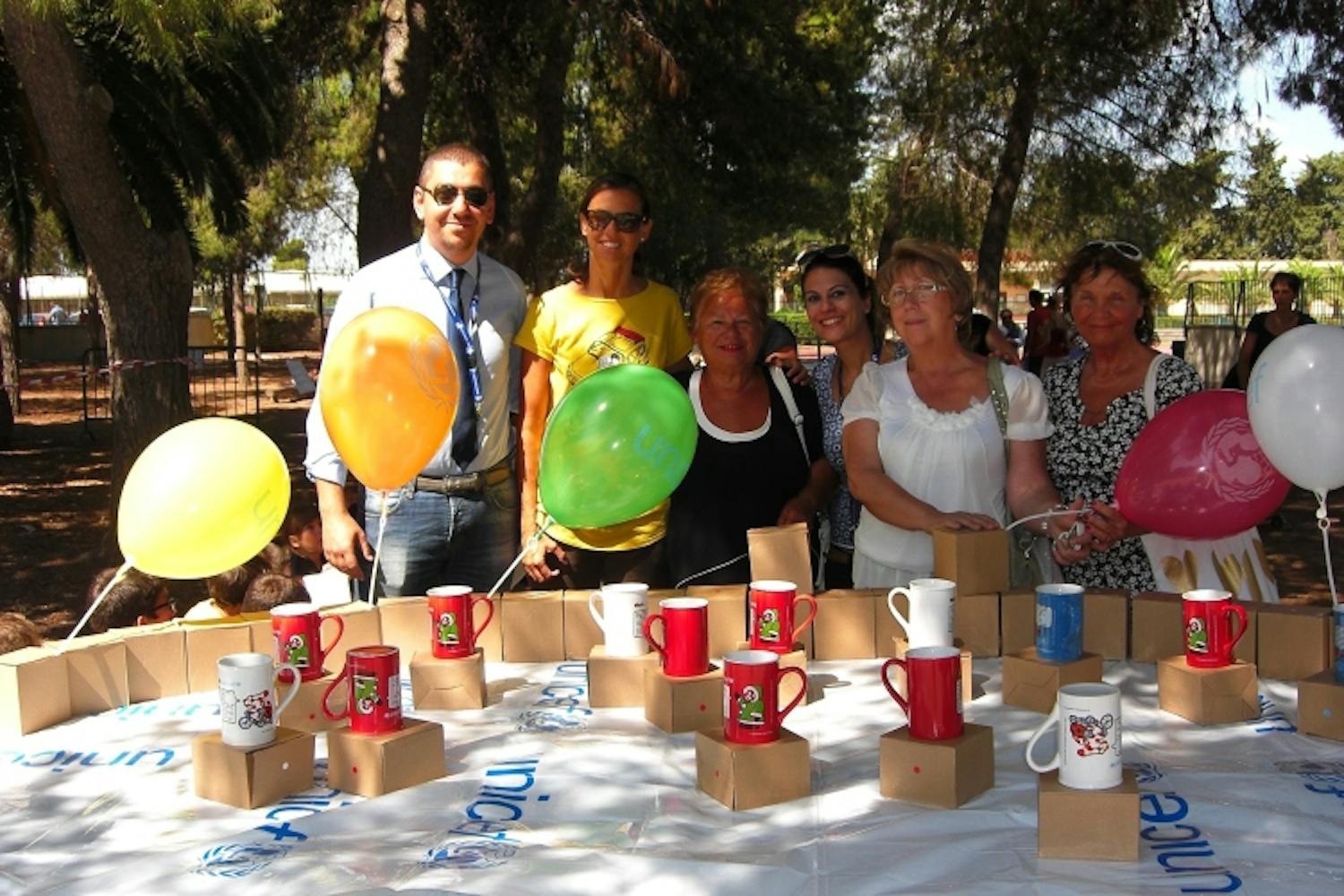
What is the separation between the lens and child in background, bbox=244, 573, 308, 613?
3.48 meters

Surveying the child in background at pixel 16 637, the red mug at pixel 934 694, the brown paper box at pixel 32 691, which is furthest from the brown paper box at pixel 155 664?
the red mug at pixel 934 694

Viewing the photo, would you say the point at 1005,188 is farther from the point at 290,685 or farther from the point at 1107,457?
the point at 290,685

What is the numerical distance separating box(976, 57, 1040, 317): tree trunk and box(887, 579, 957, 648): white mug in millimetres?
10797

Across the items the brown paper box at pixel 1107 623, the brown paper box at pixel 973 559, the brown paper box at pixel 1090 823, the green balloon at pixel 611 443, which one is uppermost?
the green balloon at pixel 611 443

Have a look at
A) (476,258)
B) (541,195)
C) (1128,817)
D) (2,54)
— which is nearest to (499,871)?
(1128,817)

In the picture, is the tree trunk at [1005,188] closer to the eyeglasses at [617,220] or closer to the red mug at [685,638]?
the eyeglasses at [617,220]

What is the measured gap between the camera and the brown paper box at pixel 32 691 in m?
2.33

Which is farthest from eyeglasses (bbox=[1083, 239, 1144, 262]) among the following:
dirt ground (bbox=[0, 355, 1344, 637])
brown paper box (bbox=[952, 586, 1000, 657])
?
dirt ground (bbox=[0, 355, 1344, 637])

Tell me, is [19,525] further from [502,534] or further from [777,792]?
[777,792]

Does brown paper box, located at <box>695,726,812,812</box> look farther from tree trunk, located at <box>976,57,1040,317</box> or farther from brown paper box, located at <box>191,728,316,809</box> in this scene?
tree trunk, located at <box>976,57,1040,317</box>

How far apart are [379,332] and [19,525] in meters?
8.22

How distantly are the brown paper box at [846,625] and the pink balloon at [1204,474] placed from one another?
58cm

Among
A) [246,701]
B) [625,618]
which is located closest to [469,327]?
[625,618]

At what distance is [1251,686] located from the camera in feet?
7.30
